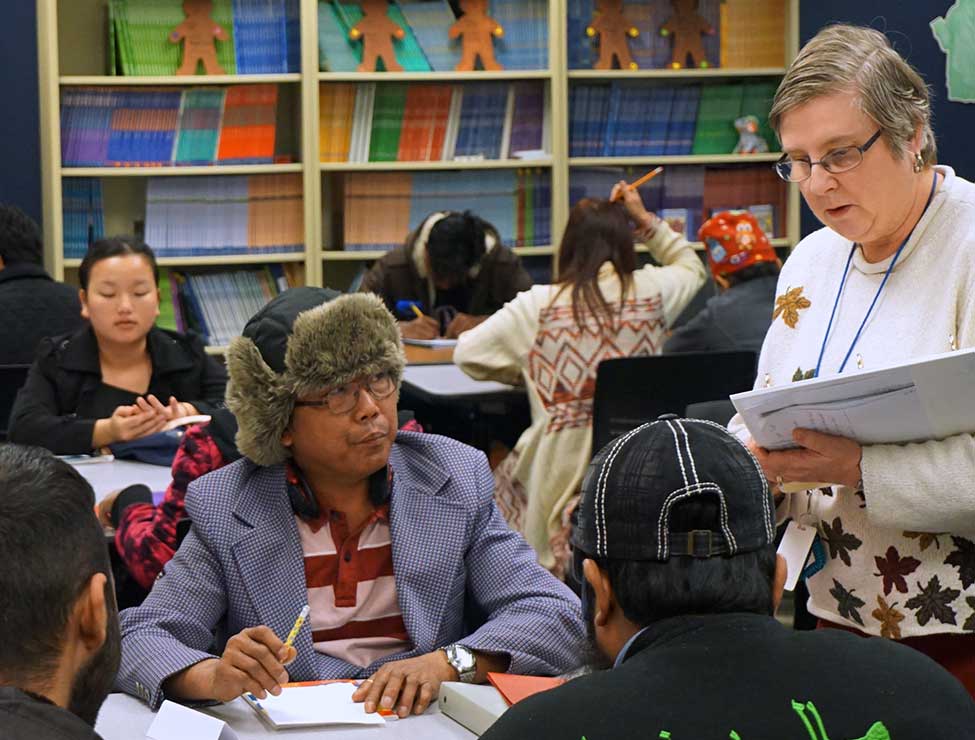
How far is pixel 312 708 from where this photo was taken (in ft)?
6.35

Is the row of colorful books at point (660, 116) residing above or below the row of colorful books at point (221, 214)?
above

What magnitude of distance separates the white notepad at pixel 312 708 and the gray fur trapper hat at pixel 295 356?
0.42m

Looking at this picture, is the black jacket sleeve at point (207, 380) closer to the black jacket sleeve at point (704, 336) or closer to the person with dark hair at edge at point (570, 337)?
the person with dark hair at edge at point (570, 337)

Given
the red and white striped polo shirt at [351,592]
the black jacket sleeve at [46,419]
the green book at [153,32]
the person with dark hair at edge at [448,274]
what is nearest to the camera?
the red and white striped polo shirt at [351,592]

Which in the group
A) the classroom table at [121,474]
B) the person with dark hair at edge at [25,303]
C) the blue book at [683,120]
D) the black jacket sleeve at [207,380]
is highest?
the blue book at [683,120]

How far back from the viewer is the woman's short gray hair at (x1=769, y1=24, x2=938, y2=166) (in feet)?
6.09

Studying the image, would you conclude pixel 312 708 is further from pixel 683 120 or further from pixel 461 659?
pixel 683 120

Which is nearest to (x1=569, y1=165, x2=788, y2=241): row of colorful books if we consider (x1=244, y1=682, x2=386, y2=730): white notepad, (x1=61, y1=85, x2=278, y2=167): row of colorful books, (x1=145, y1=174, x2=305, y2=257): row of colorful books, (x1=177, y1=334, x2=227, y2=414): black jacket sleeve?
(x1=145, y1=174, x2=305, y2=257): row of colorful books

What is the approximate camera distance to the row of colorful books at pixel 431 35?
6.30m

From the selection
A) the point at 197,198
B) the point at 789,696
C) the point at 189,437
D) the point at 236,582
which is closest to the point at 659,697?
the point at 789,696

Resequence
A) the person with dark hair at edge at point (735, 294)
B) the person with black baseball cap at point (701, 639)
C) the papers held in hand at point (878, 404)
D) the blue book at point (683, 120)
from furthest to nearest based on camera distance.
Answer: the blue book at point (683, 120), the person with dark hair at edge at point (735, 294), the papers held in hand at point (878, 404), the person with black baseball cap at point (701, 639)

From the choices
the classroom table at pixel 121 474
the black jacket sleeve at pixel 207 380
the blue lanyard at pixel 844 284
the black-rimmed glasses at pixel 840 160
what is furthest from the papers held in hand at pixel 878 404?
the black jacket sleeve at pixel 207 380

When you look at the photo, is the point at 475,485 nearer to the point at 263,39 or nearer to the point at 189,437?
the point at 189,437

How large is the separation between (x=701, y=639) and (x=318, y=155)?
5390mm
